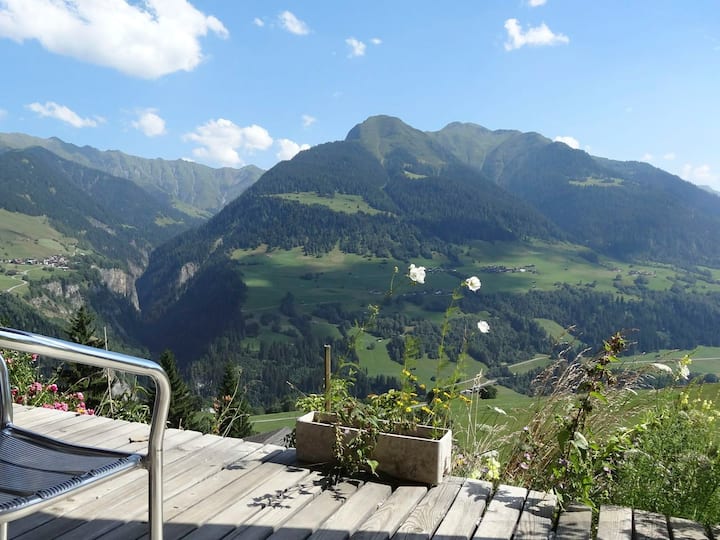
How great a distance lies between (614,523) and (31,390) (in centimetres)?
427

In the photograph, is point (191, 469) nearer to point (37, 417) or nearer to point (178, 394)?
point (37, 417)

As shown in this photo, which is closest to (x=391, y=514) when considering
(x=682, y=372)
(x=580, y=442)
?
(x=580, y=442)

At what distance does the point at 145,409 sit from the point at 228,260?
466 feet

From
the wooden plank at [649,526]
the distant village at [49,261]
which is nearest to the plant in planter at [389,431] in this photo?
the wooden plank at [649,526]

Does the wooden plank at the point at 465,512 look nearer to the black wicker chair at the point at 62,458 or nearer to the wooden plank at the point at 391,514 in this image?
the wooden plank at the point at 391,514

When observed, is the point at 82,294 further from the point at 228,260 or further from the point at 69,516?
the point at 69,516

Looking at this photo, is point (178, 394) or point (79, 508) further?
point (178, 394)

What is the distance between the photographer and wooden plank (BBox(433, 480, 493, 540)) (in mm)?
2076

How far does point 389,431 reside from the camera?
2666 millimetres

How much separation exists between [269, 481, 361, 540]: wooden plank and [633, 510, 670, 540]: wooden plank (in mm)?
1107

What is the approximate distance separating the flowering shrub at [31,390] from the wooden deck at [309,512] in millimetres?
2166

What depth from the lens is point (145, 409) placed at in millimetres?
4875

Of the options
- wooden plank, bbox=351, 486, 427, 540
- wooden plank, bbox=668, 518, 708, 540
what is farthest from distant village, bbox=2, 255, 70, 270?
wooden plank, bbox=668, 518, 708, 540

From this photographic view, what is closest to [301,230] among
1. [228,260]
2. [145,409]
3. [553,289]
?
[228,260]
